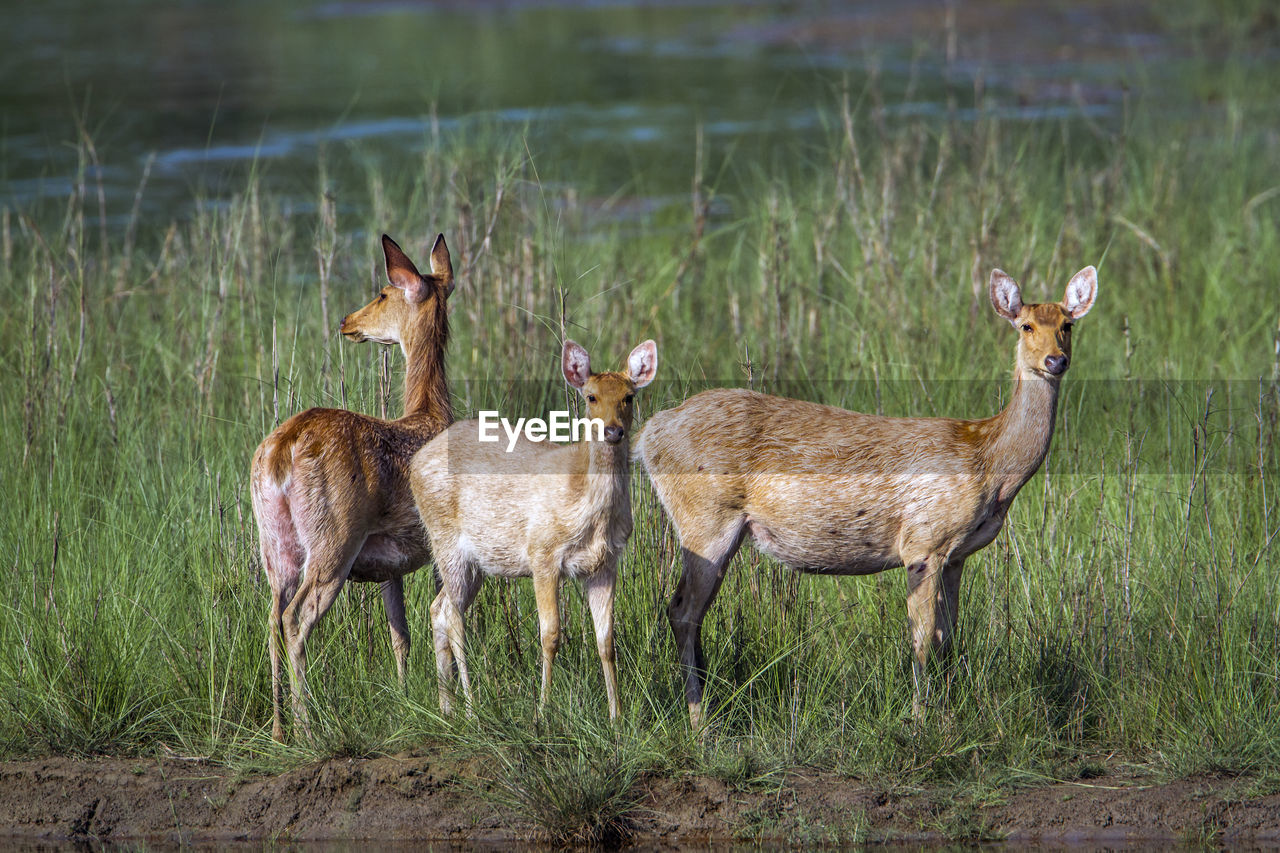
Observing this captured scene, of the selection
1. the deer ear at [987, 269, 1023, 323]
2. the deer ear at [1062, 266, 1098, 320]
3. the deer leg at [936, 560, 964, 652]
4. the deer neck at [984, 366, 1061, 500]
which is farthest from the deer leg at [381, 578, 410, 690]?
the deer ear at [1062, 266, 1098, 320]

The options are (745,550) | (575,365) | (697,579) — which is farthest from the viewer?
(745,550)

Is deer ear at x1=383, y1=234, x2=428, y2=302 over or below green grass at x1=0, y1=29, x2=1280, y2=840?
over

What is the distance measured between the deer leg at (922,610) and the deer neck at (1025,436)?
15.5 inches

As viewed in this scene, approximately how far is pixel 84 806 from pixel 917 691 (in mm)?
3138

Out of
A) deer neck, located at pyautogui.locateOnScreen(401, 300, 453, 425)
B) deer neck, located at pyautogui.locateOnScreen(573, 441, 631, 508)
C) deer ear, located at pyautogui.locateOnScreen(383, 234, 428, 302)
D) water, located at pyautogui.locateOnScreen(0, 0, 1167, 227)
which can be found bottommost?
deer neck, located at pyautogui.locateOnScreen(573, 441, 631, 508)

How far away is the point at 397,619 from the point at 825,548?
1.72 metres

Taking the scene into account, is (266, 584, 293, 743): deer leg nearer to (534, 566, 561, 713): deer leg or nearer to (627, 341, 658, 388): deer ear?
(534, 566, 561, 713): deer leg

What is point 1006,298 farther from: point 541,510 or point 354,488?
point 354,488

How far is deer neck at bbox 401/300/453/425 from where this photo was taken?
A: 6.31m

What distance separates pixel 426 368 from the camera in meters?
6.33

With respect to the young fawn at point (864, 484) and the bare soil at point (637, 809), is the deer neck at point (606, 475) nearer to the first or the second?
the young fawn at point (864, 484)

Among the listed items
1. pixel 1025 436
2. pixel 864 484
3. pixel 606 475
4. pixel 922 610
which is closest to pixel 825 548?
pixel 864 484

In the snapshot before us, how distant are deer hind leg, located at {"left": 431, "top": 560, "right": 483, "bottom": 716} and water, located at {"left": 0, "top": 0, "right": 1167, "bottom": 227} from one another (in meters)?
5.89

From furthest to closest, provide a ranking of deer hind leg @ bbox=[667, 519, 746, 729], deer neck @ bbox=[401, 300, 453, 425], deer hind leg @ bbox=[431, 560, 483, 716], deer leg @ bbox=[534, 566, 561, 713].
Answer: deer neck @ bbox=[401, 300, 453, 425] → deer hind leg @ bbox=[667, 519, 746, 729] → deer hind leg @ bbox=[431, 560, 483, 716] → deer leg @ bbox=[534, 566, 561, 713]
